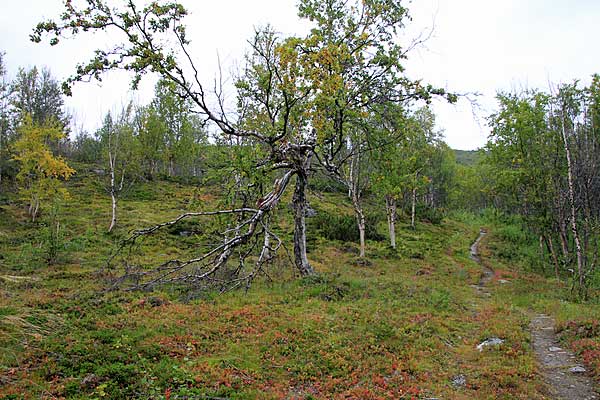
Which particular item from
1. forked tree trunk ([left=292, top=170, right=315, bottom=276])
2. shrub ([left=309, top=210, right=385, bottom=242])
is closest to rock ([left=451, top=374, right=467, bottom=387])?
forked tree trunk ([left=292, top=170, right=315, bottom=276])

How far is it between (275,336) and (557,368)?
5546mm

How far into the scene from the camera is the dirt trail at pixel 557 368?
654 cm

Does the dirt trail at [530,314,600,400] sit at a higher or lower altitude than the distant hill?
lower

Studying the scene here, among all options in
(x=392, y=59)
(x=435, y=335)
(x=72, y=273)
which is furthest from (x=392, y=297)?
(x=72, y=273)

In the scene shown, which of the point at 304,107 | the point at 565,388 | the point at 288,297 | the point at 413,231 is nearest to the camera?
the point at 565,388

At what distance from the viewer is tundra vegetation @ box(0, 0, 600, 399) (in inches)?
283

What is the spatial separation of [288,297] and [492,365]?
6129mm

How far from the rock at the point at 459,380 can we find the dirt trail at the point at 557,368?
1.31 metres

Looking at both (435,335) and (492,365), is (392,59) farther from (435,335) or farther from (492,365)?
(492,365)

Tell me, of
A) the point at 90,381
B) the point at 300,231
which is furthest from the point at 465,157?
the point at 90,381

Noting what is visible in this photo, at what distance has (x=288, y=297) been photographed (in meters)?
12.4

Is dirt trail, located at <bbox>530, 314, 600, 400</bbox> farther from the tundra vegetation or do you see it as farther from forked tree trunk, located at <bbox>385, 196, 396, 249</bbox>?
forked tree trunk, located at <bbox>385, 196, 396, 249</bbox>

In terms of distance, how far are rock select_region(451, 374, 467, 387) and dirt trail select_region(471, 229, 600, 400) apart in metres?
1.31

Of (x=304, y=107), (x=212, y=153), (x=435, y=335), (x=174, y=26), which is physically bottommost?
(x=435, y=335)
